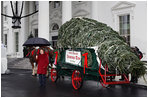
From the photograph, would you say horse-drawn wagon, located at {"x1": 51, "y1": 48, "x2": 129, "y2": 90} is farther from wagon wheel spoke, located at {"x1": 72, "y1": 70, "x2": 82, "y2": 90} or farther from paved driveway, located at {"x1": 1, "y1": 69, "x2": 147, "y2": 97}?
paved driveway, located at {"x1": 1, "y1": 69, "x2": 147, "y2": 97}

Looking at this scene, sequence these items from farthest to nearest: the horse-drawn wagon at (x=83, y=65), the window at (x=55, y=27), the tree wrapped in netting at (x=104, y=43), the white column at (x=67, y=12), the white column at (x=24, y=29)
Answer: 1. the white column at (x=24, y=29)
2. the window at (x=55, y=27)
3. the white column at (x=67, y=12)
4. the horse-drawn wagon at (x=83, y=65)
5. the tree wrapped in netting at (x=104, y=43)

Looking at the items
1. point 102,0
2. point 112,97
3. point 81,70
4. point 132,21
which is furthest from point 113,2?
point 112,97

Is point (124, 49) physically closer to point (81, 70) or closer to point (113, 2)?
point (81, 70)

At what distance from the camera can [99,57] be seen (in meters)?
7.82

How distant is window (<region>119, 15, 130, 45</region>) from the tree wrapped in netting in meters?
10.6

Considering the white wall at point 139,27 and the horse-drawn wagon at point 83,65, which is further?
the white wall at point 139,27

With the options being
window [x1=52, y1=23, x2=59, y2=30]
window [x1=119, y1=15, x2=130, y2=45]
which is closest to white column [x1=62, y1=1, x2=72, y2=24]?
window [x1=119, y1=15, x2=130, y2=45]

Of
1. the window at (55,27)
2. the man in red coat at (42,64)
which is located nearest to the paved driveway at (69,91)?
the man in red coat at (42,64)

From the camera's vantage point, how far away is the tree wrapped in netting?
7.24 metres

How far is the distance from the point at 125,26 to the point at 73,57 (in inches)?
471

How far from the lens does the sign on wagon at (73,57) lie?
28.5 ft

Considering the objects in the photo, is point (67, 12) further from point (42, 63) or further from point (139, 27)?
point (42, 63)

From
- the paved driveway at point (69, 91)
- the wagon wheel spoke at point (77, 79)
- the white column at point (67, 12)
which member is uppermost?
the white column at point (67, 12)

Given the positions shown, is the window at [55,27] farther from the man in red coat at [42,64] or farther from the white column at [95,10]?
the man in red coat at [42,64]
